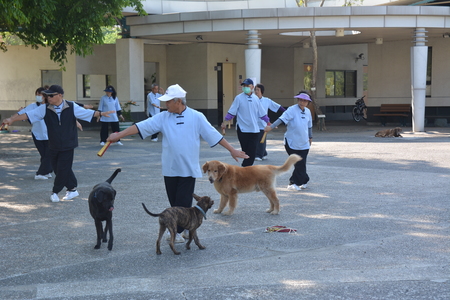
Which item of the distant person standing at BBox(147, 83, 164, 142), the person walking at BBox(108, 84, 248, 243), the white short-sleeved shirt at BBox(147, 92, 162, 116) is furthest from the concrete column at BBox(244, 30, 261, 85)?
the person walking at BBox(108, 84, 248, 243)

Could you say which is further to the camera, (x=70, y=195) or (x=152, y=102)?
(x=152, y=102)

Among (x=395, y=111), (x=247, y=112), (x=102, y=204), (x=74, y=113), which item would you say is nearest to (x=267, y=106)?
(x=247, y=112)

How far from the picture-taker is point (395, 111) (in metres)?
25.5

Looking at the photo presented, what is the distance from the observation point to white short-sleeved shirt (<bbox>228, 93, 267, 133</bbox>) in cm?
1129

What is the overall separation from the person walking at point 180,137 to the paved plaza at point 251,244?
76cm

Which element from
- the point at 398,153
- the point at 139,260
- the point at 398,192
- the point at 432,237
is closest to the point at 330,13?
the point at 398,153

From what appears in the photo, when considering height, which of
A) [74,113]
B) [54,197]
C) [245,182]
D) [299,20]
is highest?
[299,20]

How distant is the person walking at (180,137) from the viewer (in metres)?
6.48

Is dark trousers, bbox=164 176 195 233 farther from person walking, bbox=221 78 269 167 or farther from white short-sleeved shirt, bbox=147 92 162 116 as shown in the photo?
white short-sleeved shirt, bbox=147 92 162 116

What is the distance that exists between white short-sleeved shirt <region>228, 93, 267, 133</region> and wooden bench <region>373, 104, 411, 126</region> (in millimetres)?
14825

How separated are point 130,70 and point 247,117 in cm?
1202

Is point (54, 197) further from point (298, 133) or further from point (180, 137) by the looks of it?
point (298, 133)

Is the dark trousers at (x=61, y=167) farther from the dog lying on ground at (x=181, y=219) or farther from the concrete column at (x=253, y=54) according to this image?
the concrete column at (x=253, y=54)

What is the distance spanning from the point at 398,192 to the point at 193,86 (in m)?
17.0
